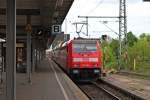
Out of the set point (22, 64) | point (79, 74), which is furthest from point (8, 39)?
point (22, 64)

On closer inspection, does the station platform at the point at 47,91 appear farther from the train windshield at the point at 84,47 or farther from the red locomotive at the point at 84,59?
the train windshield at the point at 84,47

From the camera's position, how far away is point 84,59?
1275 inches

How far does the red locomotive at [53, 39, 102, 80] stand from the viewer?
3228 centimetres

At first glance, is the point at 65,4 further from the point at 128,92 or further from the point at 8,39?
the point at 8,39

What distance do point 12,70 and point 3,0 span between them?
38.3 feet

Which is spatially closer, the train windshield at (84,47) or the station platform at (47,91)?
the station platform at (47,91)

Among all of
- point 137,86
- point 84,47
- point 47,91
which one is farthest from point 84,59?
point 47,91

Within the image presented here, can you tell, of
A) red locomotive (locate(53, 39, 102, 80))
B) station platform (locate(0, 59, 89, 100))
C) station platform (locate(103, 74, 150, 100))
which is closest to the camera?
station platform (locate(0, 59, 89, 100))

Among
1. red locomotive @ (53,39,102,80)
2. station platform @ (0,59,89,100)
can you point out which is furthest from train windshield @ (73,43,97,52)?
station platform @ (0,59,89,100)

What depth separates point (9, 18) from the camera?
1105 cm

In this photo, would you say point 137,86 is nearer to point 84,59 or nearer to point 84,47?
point 84,59

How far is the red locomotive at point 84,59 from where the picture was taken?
3228cm

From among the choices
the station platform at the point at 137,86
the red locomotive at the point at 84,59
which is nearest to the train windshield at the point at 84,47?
the red locomotive at the point at 84,59

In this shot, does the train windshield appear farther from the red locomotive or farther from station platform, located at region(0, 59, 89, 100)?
station platform, located at region(0, 59, 89, 100)
